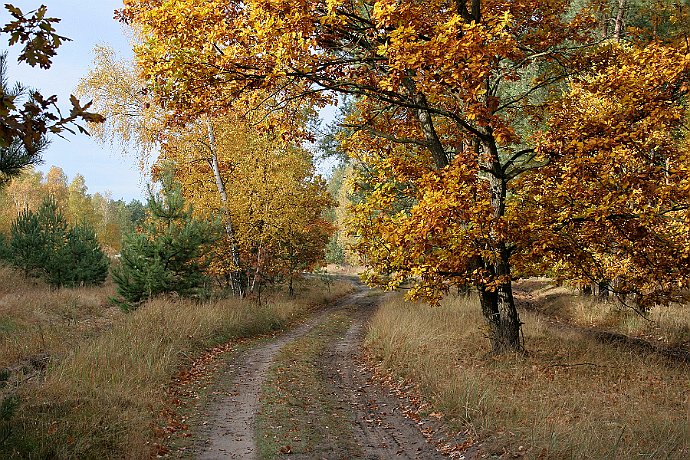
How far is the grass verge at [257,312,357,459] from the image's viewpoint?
21.7 ft

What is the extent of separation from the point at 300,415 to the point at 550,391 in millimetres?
3829

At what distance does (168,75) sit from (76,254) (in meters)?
23.7

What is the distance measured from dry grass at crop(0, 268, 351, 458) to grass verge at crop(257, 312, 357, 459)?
159 centimetres

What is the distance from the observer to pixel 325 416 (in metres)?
7.94

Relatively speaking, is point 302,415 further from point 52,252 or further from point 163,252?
point 52,252

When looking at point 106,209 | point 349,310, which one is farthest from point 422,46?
point 106,209

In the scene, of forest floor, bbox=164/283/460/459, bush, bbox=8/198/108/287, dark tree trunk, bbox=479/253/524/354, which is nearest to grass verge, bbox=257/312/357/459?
forest floor, bbox=164/283/460/459

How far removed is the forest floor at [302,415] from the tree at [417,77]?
220cm

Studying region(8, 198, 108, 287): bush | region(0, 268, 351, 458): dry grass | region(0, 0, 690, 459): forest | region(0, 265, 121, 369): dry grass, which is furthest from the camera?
region(8, 198, 108, 287): bush

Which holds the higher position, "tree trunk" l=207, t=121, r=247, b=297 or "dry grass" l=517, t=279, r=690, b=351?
"tree trunk" l=207, t=121, r=247, b=297

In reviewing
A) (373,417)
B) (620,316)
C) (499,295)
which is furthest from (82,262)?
(620,316)

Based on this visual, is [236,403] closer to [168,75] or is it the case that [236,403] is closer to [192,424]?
[192,424]

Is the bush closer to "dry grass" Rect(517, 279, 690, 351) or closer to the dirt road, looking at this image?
the dirt road

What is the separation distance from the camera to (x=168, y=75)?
24.1 feet
